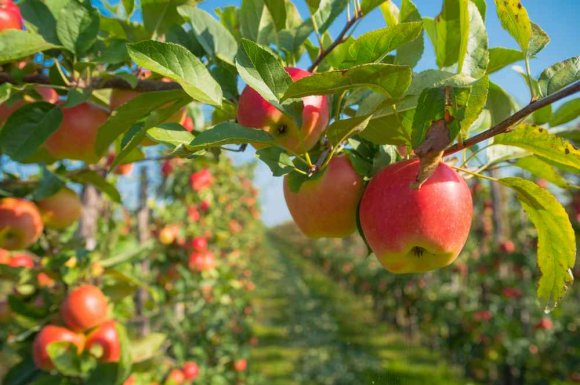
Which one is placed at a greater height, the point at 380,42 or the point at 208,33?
the point at 208,33

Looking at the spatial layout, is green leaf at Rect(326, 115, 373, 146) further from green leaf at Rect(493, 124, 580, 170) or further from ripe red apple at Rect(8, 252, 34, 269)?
ripe red apple at Rect(8, 252, 34, 269)

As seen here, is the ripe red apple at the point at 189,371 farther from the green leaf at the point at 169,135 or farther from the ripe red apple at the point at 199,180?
the green leaf at the point at 169,135

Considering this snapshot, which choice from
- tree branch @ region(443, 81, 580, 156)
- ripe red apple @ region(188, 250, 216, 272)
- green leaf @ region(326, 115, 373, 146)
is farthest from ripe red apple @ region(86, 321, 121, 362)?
ripe red apple @ region(188, 250, 216, 272)

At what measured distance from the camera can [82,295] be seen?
123 cm

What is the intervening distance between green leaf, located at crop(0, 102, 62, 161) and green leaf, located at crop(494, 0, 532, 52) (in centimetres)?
77

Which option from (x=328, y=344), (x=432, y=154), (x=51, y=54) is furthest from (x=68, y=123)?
(x=328, y=344)

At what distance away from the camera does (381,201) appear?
59cm

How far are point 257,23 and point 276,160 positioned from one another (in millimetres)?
335

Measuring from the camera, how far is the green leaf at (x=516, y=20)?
0.51m

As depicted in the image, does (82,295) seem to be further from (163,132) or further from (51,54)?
(163,132)

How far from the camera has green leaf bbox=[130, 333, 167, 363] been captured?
1338 mm

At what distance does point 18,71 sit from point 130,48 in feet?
1.37

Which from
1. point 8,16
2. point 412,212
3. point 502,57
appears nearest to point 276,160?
point 412,212

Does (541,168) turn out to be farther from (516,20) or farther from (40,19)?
(40,19)
